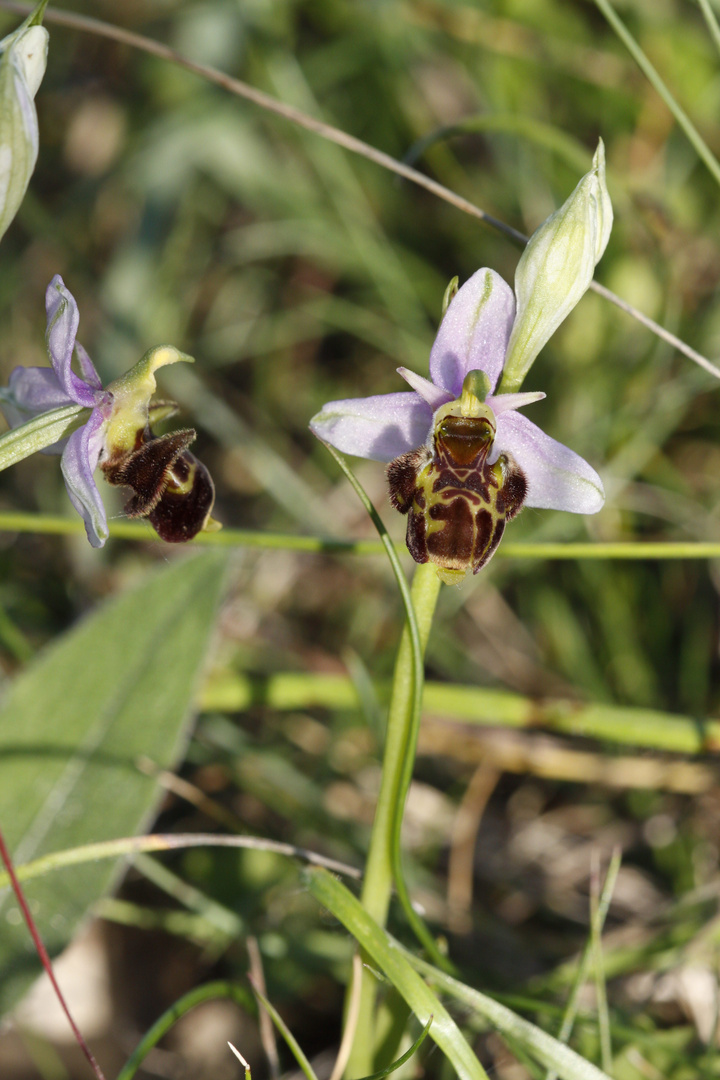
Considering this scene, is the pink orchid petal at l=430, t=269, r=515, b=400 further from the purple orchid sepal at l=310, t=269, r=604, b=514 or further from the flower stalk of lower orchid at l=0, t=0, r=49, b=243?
the flower stalk of lower orchid at l=0, t=0, r=49, b=243

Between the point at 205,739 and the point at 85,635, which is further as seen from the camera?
the point at 205,739

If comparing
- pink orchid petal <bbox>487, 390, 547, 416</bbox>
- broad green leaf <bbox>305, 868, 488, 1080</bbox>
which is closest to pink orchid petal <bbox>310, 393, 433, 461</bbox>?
pink orchid petal <bbox>487, 390, 547, 416</bbox>

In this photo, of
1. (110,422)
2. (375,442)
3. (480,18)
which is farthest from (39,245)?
(375,442)

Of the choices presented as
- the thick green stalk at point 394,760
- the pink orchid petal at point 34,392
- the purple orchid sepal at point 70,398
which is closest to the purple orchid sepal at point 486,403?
the thick green stalk at point 394,760

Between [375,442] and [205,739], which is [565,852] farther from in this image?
[375,442]

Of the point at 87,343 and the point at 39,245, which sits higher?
the point at 39,245

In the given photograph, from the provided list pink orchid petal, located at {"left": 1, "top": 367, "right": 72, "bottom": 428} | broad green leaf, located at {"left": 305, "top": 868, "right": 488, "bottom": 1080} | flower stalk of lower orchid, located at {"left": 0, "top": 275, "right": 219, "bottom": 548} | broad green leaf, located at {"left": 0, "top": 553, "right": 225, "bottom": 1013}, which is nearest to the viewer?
broad green leaf, located at {"left": 305, "top": 868, "right": 488, "bottom": 1080}

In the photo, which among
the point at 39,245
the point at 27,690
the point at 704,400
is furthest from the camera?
the point at 39,245

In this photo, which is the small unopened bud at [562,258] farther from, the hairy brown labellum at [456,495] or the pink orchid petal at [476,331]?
the hairy brown labellum at [456,495]
